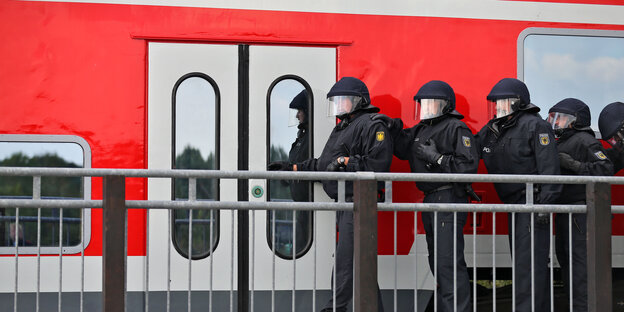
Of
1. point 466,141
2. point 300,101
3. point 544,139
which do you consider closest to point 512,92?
point 544,139

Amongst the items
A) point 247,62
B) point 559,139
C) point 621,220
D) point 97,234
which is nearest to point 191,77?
point 247,62

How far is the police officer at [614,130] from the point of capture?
19.1 ft

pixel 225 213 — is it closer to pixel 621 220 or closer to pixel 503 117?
pixel 503 117

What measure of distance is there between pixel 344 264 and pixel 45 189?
2303 mm

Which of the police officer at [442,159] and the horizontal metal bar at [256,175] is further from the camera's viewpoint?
the police officer at [442,159]

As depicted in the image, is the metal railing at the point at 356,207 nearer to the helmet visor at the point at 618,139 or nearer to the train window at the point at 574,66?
the helmet visor at the point at 618,139

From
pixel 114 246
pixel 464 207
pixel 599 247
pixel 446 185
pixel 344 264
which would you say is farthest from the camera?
pixel 446 185

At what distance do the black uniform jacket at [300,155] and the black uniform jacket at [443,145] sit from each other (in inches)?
28.1

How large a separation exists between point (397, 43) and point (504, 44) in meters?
0.90

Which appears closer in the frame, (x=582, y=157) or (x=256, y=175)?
(x=256, y=175)

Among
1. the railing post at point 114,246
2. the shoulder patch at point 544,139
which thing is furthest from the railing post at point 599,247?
the railing post at point 114,246

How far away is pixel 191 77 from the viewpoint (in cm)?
561

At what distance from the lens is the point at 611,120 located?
19.2ft

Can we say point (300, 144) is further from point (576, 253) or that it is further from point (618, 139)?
point (618, 139)
